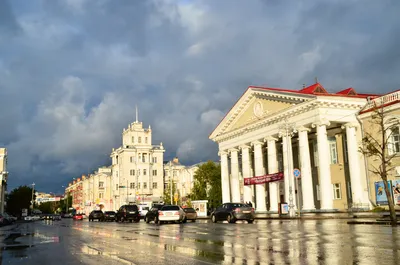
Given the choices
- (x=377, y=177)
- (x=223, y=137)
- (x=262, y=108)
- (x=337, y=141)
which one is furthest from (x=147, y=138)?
(x=377, y=177)

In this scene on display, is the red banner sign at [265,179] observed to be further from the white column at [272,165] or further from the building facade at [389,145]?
the building facade at [389,145]

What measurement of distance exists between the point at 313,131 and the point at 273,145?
191 inches

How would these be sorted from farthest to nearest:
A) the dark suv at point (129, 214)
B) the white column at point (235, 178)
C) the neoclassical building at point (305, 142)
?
1. the white column at point (235, 178)
2. the dark suv at point (129, 214)
3. the neoclassical building at point (305, 142)

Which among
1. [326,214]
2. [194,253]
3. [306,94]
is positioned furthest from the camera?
[306,94]

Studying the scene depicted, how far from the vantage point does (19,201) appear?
129000 mm

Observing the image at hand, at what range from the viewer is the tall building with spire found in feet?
327

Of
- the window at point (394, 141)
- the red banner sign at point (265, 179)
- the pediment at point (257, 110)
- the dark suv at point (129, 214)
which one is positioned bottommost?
the dark suv at point (129, 214)

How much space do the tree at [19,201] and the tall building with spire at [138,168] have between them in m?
41.0

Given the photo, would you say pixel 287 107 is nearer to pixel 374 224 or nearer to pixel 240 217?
pixel 240 217

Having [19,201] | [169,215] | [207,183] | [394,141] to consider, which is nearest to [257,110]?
[394,141]

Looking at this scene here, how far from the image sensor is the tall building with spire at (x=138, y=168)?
9975cm

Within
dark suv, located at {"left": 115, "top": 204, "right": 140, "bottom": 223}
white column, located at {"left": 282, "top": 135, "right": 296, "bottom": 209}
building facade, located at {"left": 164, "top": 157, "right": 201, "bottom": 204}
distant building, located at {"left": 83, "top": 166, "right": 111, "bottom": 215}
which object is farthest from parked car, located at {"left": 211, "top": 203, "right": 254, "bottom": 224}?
distant building, located at {"left": 83, "top": 166, "right": 111, "bottom": 215}

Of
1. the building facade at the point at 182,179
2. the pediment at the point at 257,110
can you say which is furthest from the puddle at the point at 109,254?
the building facade at the point at 182,179

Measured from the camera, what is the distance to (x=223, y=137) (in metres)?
59.6
